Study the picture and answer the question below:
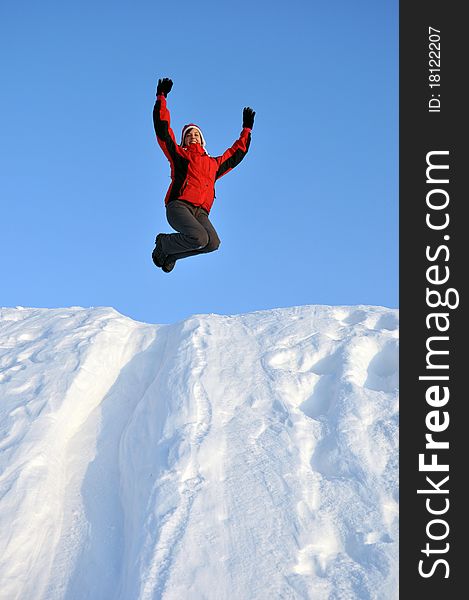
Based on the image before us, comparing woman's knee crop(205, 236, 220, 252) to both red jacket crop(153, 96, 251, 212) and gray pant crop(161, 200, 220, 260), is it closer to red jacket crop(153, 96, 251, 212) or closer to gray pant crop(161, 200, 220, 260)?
gray pant crop(161, 200, 220, 260)

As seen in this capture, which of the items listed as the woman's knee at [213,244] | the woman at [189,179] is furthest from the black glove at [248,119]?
the woman's knee at [213,244]

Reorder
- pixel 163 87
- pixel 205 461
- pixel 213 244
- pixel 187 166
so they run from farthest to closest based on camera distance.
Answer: pixel 205 461 → pixel 213 244 → pixel 187 166 → pixel 163 87

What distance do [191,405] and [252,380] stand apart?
1019mm

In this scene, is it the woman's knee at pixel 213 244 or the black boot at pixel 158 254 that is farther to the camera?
the black boot at pixel 158 254

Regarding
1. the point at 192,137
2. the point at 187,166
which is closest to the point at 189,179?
the point at 187,166

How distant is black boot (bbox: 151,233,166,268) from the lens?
7246 mm

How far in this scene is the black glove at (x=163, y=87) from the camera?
6.45 meters

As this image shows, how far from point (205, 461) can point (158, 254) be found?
2.45 metres

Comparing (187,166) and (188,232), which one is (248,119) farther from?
(188,232)

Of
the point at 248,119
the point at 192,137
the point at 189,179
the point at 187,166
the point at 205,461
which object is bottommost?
the point at 205,461

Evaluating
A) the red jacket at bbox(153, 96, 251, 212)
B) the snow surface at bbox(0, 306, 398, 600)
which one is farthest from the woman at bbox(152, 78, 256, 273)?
the snow surface at bbox(0, 306, 398, 600)

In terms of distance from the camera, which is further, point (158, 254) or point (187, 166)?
point (158, 254)

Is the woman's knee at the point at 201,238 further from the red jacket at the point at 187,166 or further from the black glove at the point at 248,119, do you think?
the black glove at the point at 248,119

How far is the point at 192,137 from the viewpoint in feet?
22.7
